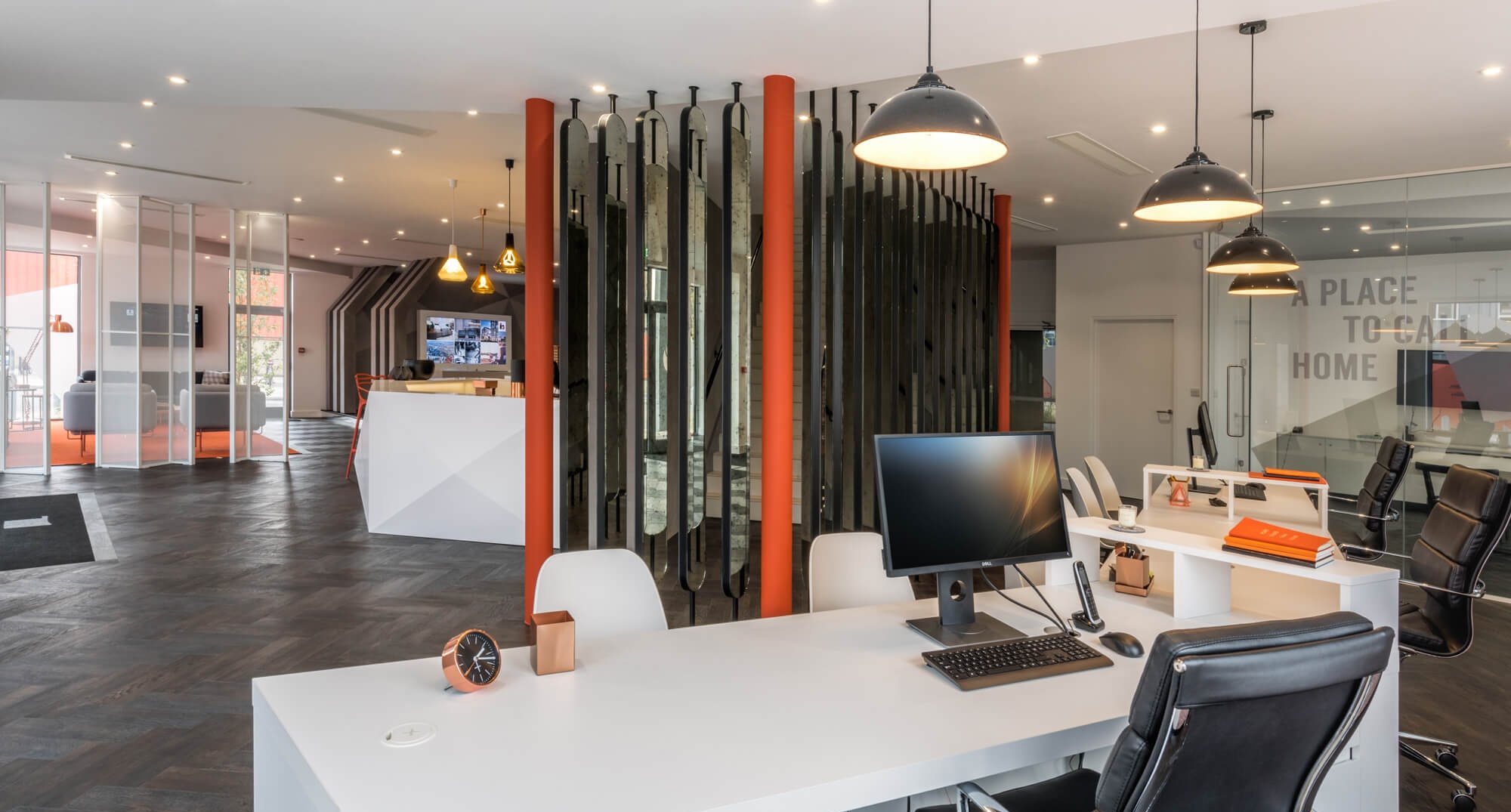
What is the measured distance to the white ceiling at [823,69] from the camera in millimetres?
3289

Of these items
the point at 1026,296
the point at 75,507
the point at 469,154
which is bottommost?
the point at 75,507

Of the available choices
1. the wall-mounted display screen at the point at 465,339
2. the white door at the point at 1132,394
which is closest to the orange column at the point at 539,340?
the white door at the point at 1132,394

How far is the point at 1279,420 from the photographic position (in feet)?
23.4

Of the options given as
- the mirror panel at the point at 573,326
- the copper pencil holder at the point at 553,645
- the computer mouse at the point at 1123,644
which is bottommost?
the computer mouse at the point at 1123,644

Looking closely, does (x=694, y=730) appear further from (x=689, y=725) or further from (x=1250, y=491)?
(x=1250, y=491)

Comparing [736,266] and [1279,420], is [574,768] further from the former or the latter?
[1279,420]

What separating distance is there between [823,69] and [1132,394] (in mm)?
7749

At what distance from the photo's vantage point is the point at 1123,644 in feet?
6.70

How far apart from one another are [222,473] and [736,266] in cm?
871

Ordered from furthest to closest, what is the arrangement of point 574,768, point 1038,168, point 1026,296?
point 1026,296 → point 1038,168 → point 574,768

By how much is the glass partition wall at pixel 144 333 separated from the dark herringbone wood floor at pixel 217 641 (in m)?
3.43

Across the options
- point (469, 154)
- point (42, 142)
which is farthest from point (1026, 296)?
point (42, 142)

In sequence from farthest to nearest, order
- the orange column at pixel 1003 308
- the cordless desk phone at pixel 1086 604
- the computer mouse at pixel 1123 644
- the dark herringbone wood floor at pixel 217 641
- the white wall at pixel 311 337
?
the white wall at pixel 311 337, the orange column at pixel 1003 308, the dark herringbone wood floor at pixel 217 641, the cordless desk phone at pixel 1086 604, the computer mouse at pixel 1123 644

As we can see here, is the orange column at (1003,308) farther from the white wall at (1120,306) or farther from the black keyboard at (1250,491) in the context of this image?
the black keyboard at (1250,491)
